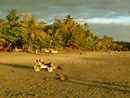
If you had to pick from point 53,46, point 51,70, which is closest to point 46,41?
point 53,46

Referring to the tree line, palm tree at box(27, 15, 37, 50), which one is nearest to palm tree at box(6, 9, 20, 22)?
the tree line

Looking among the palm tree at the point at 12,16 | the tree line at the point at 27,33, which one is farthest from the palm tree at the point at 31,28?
the palm tree at the point at 12,16

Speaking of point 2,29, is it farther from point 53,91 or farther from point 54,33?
point 53,91

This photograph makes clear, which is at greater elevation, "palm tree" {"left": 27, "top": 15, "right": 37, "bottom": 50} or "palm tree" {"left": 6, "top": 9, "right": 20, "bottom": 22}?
"palm tree" {"left": 6, "top": 9, "right": 20, "bottom": 22}

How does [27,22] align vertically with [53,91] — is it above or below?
above

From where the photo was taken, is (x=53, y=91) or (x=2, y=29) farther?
(x=2, y=29)

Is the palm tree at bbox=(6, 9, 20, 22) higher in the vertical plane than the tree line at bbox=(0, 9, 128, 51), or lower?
higher

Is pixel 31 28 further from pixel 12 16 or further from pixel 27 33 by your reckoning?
pixel 12 16

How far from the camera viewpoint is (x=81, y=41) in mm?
48781

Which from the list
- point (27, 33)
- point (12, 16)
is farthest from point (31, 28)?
point (12, 16)

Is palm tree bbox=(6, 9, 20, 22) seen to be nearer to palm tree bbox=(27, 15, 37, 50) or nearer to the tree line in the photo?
the tree line

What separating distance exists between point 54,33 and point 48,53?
13975mm

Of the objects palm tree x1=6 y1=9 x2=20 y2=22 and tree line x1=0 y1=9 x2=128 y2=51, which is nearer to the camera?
tree line x1=0 y1=9 x2=128 y2=51

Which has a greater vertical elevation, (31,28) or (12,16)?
(12,16)
